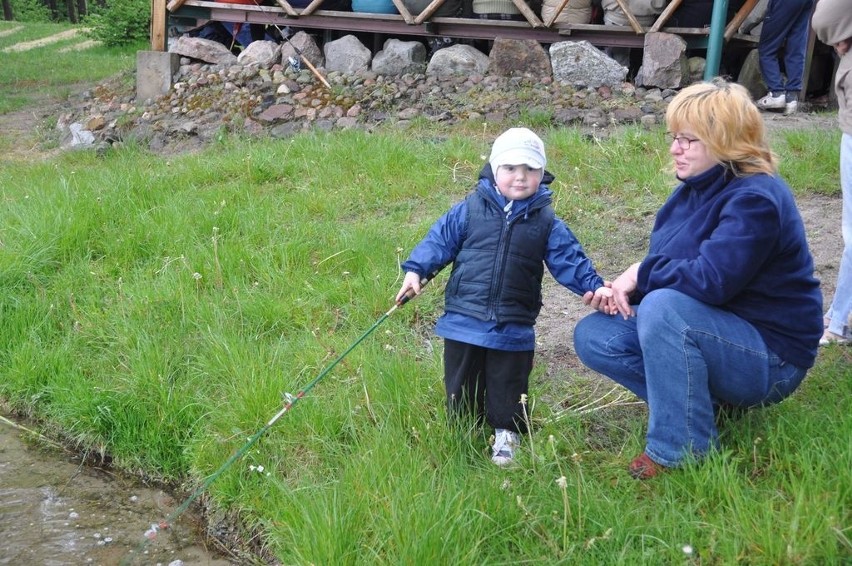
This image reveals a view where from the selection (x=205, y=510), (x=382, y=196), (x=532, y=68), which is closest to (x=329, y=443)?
(x=205, y=510)

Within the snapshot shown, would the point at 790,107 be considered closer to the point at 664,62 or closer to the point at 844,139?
the point at 664,62

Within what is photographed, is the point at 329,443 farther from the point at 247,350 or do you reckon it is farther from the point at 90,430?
the point at 90,430

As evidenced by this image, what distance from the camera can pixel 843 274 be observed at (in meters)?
4.12

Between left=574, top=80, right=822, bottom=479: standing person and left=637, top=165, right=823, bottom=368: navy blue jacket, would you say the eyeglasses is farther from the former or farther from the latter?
left=637, top=165, right=823, bottom=368: navy blue jacket

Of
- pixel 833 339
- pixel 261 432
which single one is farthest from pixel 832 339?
pixel 261 432

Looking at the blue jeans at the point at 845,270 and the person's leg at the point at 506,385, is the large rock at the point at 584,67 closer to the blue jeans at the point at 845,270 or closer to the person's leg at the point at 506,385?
the blue jeans at the point at 845,270

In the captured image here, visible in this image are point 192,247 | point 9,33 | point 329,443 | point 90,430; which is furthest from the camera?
point 9,33

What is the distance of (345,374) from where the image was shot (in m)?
4.23

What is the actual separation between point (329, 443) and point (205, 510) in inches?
24.9

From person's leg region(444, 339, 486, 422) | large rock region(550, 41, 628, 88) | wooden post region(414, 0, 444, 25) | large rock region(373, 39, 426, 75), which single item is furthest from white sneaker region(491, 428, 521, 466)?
wooden post region(414, 0, 444, 25)

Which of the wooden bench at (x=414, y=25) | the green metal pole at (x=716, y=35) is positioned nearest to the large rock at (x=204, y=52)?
the wooden bench at (x=414, y=25)

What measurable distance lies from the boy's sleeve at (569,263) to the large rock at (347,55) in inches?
279

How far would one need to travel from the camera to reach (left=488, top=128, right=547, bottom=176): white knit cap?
3.26m

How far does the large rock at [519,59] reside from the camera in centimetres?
930
